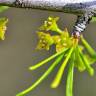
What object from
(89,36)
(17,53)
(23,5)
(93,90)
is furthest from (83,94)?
(23,5)

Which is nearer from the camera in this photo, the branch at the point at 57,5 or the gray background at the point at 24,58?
the branch at the point at 57,5

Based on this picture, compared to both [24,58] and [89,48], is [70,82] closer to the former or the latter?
[89,48]

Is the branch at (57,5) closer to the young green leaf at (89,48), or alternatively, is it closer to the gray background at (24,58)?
the young green leaf at (89,48)

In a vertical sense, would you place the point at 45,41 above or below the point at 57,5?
below

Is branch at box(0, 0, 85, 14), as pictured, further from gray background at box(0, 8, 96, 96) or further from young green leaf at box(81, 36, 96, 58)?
gray background at box(0, 8, 96, 96)

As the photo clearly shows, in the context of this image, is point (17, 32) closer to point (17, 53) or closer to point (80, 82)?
point (17, 53)

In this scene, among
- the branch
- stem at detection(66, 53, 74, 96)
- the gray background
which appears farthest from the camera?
the gray background

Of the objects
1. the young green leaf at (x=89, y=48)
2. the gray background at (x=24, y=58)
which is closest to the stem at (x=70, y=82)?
the young green leaf at (x=89, y=48)

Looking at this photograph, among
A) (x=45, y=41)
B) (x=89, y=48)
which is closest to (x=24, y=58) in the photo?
(x=45, y=41)

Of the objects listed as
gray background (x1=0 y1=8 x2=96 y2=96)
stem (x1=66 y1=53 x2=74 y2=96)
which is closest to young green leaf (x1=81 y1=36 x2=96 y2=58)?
stem (x1=66 y1=53 x2=74 y2=96)
